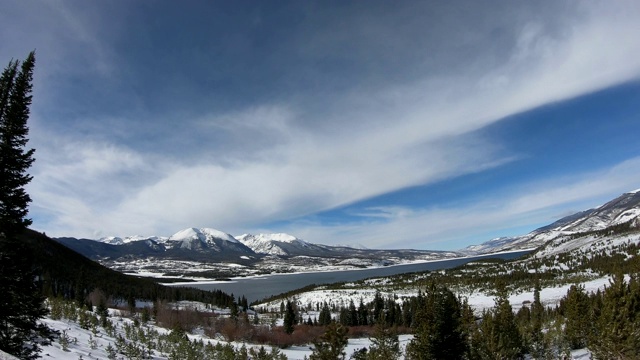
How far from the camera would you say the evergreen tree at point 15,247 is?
18127mm

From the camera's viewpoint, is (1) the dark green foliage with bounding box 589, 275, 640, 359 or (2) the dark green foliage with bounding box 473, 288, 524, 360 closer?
(1) the dark green foliage with bounding box 589, 275, 640, 359

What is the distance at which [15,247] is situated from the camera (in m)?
19.2

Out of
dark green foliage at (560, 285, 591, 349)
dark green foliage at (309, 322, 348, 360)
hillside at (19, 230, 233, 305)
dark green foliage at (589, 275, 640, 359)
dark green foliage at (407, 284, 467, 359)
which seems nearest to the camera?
dark green foliage at (309, 322, 348, 360)

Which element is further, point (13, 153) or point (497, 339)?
point (497, 339)

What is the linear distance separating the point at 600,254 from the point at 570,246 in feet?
192

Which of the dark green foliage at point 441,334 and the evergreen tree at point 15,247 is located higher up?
the evergreen tree at point 15,247

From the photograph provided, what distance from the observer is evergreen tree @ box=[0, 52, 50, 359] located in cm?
1813

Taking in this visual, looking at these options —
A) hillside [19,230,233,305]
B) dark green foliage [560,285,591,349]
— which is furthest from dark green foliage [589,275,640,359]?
hillside [19,230,233,305]

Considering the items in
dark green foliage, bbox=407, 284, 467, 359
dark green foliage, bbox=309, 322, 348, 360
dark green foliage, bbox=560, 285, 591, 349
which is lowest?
dark green foliage, bbox=560, 285, 591, 349

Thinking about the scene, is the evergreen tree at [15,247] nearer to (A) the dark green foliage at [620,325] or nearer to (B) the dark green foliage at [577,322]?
(A) the dark green foliage at [620,325]

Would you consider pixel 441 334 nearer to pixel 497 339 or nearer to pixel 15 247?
pixel 497 339

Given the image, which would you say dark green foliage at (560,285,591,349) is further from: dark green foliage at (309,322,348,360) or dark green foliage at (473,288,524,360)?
dark green foliage at (309,322,348,360)

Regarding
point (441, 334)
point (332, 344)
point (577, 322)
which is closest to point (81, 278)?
point (441, 334)

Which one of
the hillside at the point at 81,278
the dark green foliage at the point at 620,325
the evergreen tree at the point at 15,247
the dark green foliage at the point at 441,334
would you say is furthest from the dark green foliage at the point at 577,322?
the hillside at the point at 81,278
